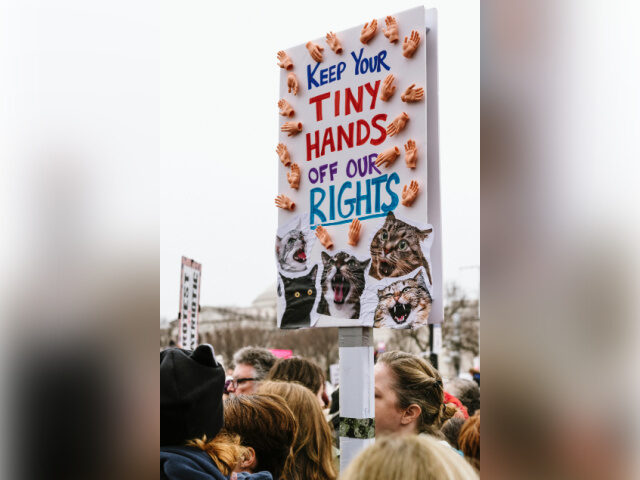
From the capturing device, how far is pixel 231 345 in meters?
23.9

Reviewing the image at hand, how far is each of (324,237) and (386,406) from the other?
2.12 ft

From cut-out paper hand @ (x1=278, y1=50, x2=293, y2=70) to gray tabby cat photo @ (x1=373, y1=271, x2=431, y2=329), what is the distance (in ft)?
3.22

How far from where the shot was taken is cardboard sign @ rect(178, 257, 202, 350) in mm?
3627

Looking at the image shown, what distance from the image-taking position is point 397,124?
2.38 metres

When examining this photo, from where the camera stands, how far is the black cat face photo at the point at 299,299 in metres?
2.61

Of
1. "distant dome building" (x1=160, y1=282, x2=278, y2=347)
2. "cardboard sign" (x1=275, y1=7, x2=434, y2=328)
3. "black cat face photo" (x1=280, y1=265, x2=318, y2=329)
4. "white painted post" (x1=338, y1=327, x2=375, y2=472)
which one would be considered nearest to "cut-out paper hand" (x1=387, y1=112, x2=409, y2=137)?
"cardboard sign" (x1=275, y1=7, x2=434, y2=328)

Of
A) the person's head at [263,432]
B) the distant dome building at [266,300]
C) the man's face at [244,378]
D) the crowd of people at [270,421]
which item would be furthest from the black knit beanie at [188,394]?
the distant dome building at [266,300]

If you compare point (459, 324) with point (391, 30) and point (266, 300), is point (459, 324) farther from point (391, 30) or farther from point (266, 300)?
point (391, 30)

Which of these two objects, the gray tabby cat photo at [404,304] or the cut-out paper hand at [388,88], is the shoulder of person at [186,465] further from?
the cut-out paper hand at [388,88]
